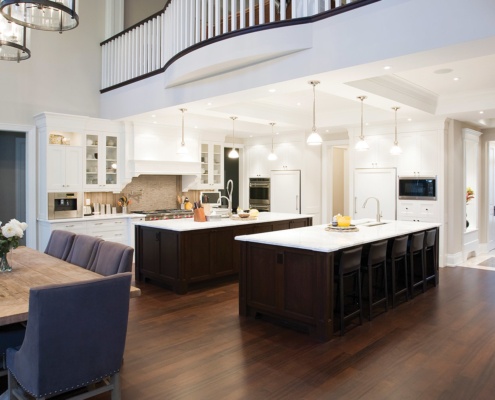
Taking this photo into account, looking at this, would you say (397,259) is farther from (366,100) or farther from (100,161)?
(100,161)

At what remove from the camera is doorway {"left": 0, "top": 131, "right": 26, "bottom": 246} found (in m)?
6.77

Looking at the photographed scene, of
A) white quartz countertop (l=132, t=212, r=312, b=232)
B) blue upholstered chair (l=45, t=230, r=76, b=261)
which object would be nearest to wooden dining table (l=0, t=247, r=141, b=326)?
blue upholstered chair (l=45, t=230, r=76, b=261)

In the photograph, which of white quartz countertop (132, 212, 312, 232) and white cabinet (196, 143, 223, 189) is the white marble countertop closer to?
white quartz countertop (132, 212, 312, 232)

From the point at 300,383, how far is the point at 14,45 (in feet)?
11.6

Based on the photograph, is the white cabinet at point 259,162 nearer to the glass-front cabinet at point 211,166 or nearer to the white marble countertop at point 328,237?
the glass-front cabinet at point 211,166

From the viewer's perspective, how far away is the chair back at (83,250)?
375 cm

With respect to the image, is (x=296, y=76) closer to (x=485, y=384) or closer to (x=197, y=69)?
(x=197, y=69)

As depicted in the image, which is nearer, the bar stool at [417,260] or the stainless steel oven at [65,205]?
the bar stool at [417,260]

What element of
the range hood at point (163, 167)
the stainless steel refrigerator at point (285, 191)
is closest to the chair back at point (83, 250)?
the range hood at point (163, 167)

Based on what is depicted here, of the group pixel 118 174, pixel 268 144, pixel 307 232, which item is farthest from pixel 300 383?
pixel 268 144

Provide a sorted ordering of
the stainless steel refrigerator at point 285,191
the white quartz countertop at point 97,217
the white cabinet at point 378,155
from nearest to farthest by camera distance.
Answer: the white quartz countertop at point 97,217 < the white cabinet at point 378,155 < the stainless steel refrigerator at point 285,191

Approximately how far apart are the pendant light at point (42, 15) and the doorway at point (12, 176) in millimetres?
4552

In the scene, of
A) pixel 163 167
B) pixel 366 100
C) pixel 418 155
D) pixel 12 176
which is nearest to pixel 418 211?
pixel 418 155

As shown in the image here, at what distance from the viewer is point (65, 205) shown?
6.78 meters
